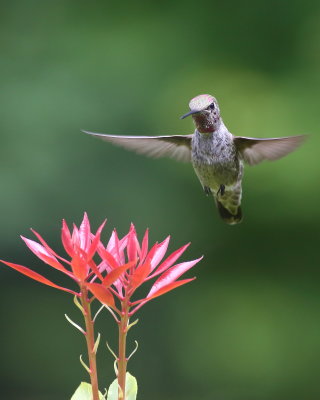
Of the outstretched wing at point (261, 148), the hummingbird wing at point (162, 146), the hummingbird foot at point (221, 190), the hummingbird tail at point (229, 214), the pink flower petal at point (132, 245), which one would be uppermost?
the hummingbird wing at point (162, 146)

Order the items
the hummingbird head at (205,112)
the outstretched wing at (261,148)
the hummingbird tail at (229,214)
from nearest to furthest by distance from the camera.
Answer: the hummingbird head at (205,112), the outstretched wing at (261,148), the hummingbird tail at (229,214)

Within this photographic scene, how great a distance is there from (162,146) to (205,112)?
0.41 meters

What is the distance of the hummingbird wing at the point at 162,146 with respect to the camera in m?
2.22

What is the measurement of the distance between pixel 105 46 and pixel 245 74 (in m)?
0.87

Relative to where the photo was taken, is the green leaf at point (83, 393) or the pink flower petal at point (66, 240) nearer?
the pink flower petal at point (66, 240)

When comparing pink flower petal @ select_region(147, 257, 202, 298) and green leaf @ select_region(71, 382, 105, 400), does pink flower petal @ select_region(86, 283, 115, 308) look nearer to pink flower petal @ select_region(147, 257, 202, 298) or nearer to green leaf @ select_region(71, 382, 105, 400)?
pink flower petal @ select_region(147, 257, 202, 298)

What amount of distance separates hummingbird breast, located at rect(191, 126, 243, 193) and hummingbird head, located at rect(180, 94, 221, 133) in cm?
5

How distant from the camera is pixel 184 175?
4.08m

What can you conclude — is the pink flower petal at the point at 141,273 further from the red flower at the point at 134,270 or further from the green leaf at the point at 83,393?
the green leaf at the point at 83,393

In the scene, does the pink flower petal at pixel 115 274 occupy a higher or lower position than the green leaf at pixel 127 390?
higher

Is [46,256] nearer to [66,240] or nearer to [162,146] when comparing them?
[66,240]

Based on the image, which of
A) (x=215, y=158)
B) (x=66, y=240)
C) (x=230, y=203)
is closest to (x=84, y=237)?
(x=66, y=240)

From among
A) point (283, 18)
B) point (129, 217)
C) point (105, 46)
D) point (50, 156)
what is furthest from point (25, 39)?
point (283, 18)

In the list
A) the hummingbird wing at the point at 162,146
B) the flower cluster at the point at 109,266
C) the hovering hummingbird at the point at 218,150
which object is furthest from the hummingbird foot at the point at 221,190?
the flower cluster at the point at 109,266
